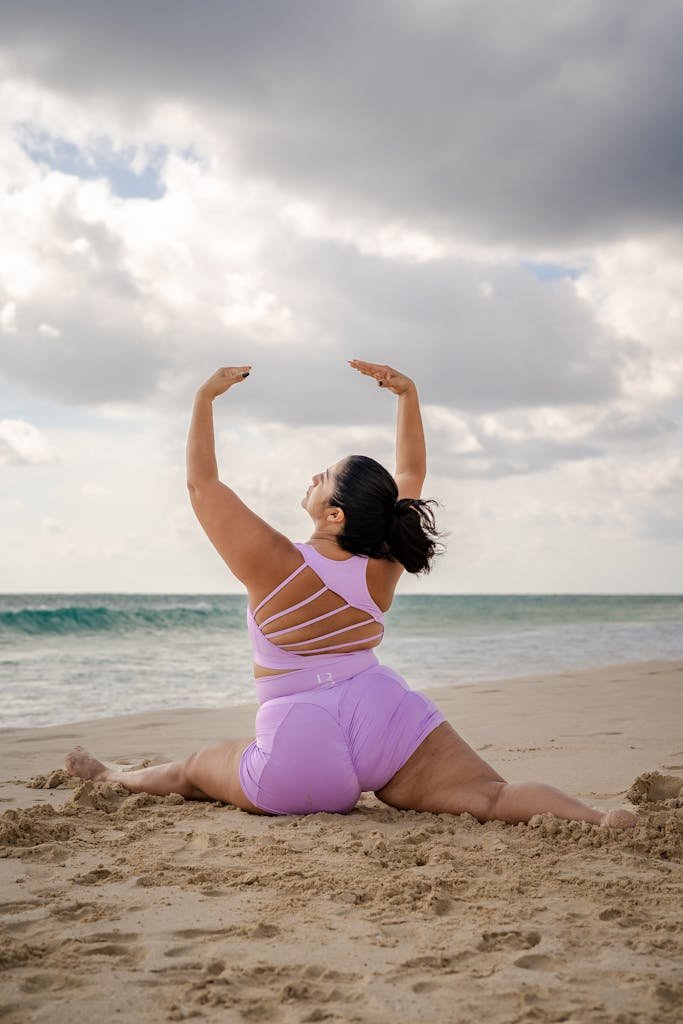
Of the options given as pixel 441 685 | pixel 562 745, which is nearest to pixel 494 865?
pixel 562 745

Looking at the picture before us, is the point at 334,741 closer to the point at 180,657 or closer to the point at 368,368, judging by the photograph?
the point at 368,368

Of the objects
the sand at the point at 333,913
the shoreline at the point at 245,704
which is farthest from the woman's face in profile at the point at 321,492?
the shoreline at the point at 245,704

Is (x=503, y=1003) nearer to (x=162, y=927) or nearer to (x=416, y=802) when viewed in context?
(x=162, y=927)

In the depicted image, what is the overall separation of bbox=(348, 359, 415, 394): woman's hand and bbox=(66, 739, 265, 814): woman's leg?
183 cm

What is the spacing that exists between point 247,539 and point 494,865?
143 centimetres

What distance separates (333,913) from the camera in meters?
2.46

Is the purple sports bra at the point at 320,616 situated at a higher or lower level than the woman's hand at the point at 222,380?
lower

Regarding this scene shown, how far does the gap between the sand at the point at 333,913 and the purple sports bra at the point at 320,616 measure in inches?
25.0

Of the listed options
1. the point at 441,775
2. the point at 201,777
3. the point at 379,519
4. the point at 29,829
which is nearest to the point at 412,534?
the point at 379,519

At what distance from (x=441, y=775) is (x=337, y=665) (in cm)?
61

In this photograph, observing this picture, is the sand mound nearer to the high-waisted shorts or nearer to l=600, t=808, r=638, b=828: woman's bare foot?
the high-waisted shorts

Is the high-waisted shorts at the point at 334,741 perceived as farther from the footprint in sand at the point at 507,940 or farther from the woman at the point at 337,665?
the footprint in sand at the point at 507,940

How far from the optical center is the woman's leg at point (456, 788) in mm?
3346

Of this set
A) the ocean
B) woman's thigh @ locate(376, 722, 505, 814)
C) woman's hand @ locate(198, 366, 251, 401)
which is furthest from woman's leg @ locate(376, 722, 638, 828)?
the ocean
